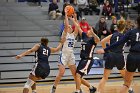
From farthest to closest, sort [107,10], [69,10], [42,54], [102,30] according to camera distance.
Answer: [107,10], [102,30], [69,10], [42,54]

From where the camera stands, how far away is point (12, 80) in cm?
1079

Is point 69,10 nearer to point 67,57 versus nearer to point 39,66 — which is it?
point 67,57

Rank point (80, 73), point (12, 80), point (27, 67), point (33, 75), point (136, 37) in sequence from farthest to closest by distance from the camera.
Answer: point (27, 67) → point (12, 80) → point (80, 73) → point (33, 75) → point (136, 37)

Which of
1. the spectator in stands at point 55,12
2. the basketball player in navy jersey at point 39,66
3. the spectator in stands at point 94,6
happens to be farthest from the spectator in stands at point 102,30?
the basketball player in navy jersey at point 39,66

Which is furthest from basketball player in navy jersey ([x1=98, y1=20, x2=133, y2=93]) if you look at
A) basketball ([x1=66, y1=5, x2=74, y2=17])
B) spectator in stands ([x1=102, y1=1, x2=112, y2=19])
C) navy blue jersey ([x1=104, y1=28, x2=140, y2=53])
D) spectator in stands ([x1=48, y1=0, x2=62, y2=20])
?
spectator in stands ([x1=102, y1=1, x2=112, y2=19])

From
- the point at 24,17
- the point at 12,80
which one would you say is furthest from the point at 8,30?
the point at 12,80

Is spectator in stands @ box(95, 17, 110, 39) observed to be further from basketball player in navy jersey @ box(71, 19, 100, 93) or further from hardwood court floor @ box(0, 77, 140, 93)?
basketball player in navy jersey @ box(71, 19, 100, 93)

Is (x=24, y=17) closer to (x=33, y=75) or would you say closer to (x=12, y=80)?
(x=12, y=80)

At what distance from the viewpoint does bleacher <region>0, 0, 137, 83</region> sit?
11.6 meters

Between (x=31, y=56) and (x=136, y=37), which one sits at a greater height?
(x=136, y=37)

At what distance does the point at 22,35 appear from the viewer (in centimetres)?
1377

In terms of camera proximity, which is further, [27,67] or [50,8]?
[50,8]

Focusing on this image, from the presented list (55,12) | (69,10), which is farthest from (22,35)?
(69,10)

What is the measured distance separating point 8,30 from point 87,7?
4115 millimetres
